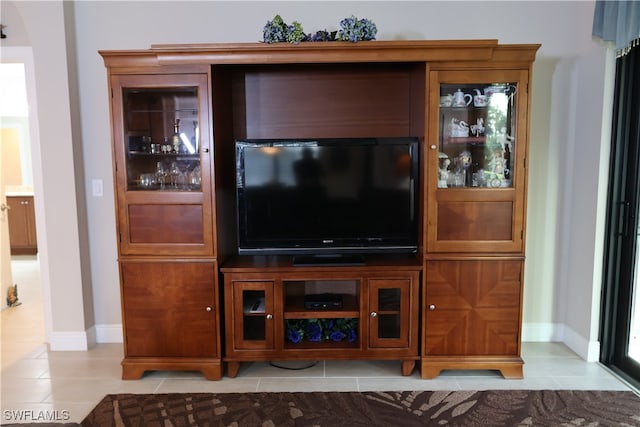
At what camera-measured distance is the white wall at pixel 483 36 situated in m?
2.88

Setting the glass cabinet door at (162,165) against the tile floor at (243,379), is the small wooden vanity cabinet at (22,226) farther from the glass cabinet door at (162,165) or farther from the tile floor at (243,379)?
the glass cabinet door at (162,165)

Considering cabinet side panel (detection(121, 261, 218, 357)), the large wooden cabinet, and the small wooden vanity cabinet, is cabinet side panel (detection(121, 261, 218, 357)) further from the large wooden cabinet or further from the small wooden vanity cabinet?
the small wooden vanity cabinet

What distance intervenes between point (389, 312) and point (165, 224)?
149 cm

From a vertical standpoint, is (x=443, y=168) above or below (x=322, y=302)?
above

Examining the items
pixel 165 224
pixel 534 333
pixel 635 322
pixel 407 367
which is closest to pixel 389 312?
pixel 407 367

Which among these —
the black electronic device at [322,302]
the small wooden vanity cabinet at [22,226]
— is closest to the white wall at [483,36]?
the black electronic device at [322,302]

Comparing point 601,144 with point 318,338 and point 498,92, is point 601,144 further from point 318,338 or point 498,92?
point 318,338

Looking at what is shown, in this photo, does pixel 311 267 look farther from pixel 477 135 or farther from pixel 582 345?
pixel 582 345

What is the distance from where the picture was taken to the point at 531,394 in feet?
7.92

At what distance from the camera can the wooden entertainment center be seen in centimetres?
248

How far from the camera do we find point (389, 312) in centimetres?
261

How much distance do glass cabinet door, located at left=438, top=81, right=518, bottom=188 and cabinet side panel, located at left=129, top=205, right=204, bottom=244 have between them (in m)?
1.53

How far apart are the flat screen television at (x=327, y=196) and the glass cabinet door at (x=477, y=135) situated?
A: 0.21m

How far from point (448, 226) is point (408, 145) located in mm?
560
